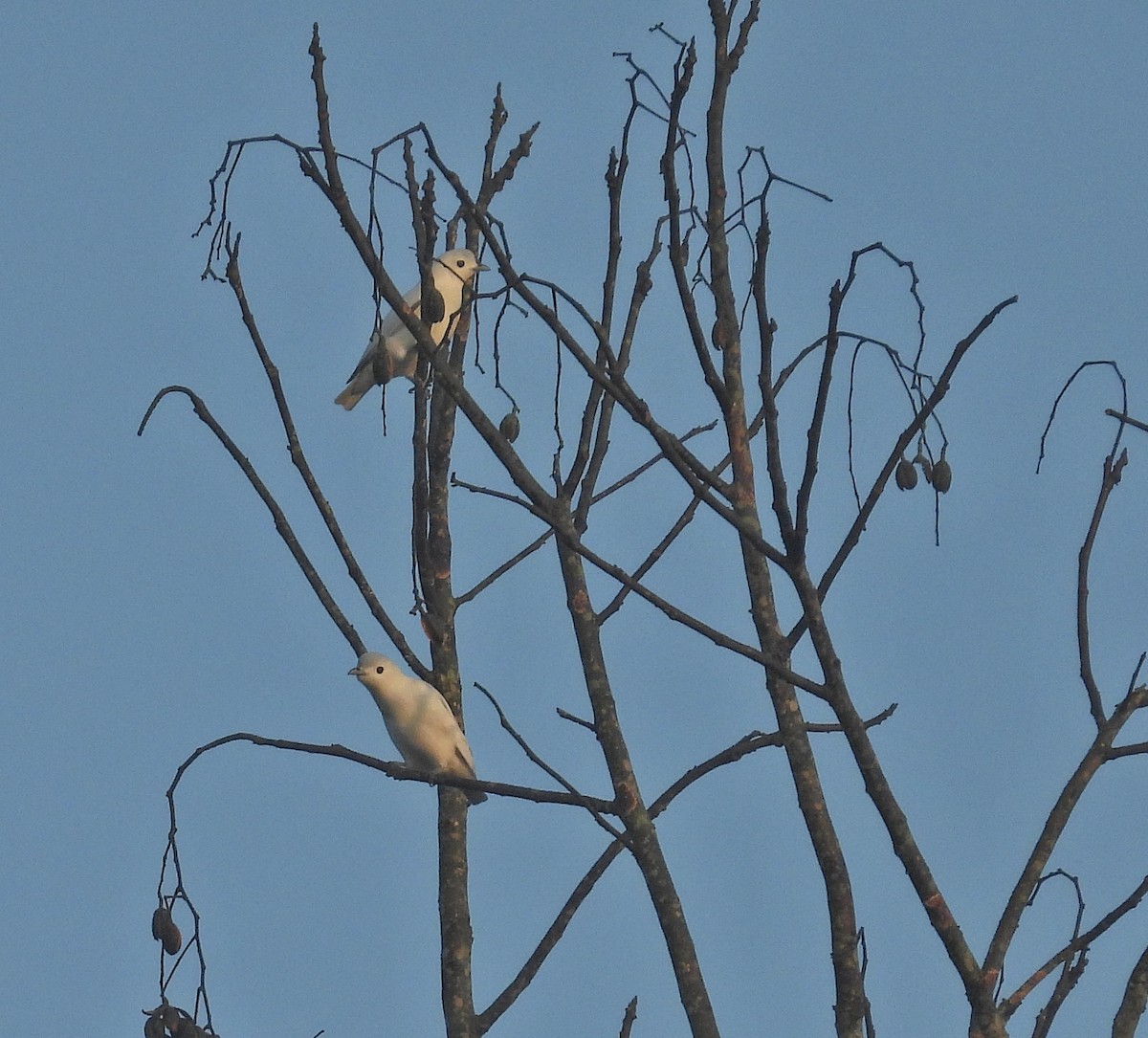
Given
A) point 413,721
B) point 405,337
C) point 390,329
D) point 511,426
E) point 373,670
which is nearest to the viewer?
point 511,426

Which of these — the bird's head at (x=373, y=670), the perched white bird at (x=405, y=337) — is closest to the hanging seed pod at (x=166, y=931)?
the bird's head at (x=373, y=670)

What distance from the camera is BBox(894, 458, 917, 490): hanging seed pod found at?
12.6 feet

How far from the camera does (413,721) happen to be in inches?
237

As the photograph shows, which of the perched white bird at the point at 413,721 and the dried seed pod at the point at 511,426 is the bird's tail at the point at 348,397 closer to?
the perched white bird at the point at 413,721

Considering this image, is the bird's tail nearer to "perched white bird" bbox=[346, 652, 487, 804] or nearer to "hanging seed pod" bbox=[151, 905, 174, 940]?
"perched white bird" bbox=[346, 652, 487, 804]

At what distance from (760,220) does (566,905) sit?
2.12 meters

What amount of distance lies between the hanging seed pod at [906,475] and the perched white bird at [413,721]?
2.35 metres

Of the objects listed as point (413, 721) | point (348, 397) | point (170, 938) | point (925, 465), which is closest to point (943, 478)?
point (925, 465)

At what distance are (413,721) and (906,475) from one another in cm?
271

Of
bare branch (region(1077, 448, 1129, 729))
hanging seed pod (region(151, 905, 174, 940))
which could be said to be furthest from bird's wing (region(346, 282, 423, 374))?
bare branch (region(1077, 448, 1129, 729))

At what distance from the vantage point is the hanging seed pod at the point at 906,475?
3.85 meters

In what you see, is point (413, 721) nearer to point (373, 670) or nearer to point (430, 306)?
point (373, 670)

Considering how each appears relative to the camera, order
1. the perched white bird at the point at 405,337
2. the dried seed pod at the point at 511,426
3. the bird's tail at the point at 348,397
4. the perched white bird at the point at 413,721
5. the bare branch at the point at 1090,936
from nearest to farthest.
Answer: the bare branch at the point at 1090,936
the dried seed pod at the point at 511,426
the perched white bird at the point at 413,721
the perched white bird at the point at 405,337
the bird's tail at the point at 348,397

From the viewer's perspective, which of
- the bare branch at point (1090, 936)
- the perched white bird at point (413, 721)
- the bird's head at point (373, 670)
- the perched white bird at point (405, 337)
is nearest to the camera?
the bare branch at point (1090, 936)
